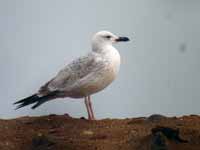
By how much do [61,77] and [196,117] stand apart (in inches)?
59.0

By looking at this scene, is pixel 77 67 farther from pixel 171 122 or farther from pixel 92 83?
pixel 171 122

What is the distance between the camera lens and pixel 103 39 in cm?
726

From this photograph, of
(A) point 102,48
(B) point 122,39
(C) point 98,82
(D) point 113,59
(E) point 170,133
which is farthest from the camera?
(B) point 122,39

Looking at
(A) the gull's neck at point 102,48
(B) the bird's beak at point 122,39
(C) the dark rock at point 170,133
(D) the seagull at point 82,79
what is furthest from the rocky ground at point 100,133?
(B) the bird's beak at point 122,39

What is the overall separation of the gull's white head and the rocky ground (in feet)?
3.11

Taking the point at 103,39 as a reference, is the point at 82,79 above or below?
below

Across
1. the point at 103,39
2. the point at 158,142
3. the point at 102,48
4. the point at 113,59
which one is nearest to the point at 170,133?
the point at 158,142

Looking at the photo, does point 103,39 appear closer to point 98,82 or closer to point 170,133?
point 98,82

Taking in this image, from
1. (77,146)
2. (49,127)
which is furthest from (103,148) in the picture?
(49,127)

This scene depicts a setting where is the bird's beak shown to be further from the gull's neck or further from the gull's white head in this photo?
the gull's neck

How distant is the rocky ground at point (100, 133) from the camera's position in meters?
5.16

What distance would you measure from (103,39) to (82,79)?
619 millimetres

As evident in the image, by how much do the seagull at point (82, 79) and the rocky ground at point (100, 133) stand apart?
282 millimetres

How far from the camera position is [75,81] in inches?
273
